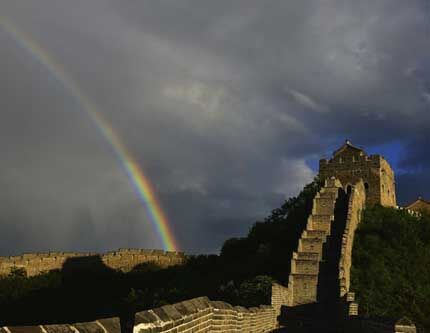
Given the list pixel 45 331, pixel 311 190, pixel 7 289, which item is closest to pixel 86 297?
pixel 7 289

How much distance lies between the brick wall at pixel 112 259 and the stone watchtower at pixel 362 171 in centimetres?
2057

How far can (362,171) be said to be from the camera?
50.7m

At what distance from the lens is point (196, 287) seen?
35.0m

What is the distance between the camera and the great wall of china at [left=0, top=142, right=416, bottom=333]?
8.22m

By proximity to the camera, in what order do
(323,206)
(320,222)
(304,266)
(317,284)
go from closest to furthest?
(317,284)
(304,266)
(320,222)
(323,206)

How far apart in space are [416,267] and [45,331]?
111 ft

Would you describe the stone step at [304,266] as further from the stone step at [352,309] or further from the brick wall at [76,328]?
the brick wall at [76,328]

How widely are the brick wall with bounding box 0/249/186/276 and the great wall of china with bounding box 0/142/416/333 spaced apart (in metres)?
0.16

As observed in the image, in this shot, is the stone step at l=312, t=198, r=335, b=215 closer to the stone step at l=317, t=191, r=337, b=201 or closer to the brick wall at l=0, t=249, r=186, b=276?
the stone step at l=317, t=191, r=337, b=201

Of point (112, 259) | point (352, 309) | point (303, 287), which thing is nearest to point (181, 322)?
point (352, 309)

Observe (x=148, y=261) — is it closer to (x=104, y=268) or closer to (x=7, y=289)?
(x=104, y=268)

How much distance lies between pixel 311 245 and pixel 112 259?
3291 centimetres

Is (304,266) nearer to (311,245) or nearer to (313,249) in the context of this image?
(313,249)

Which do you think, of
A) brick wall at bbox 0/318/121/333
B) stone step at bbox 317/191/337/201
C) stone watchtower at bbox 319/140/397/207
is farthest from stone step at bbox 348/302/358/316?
stone watchtower at bbox 319/140/397/207
